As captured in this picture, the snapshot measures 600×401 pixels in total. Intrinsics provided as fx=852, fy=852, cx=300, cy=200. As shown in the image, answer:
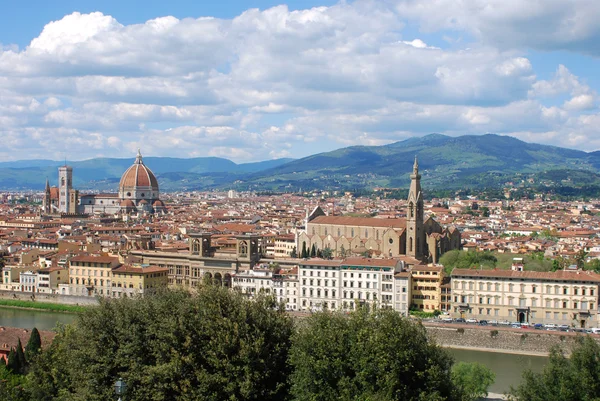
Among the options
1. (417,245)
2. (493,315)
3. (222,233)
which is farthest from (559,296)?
(222,233)

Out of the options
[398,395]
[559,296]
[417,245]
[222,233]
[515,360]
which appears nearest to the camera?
[398,395]

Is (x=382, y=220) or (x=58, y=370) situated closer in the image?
(x=58, y=370)

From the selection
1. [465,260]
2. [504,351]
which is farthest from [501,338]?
[465,260]

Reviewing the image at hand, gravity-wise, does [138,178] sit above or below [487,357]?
above

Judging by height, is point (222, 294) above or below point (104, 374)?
above

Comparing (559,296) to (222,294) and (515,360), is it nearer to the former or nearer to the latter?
(515,360)

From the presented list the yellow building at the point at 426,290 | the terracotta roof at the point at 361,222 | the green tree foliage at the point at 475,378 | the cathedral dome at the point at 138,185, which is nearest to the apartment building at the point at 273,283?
the yellow building at the point at 426,290

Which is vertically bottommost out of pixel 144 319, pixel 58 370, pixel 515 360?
pixel 515 360

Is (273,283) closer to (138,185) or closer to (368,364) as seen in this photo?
(368,364)
